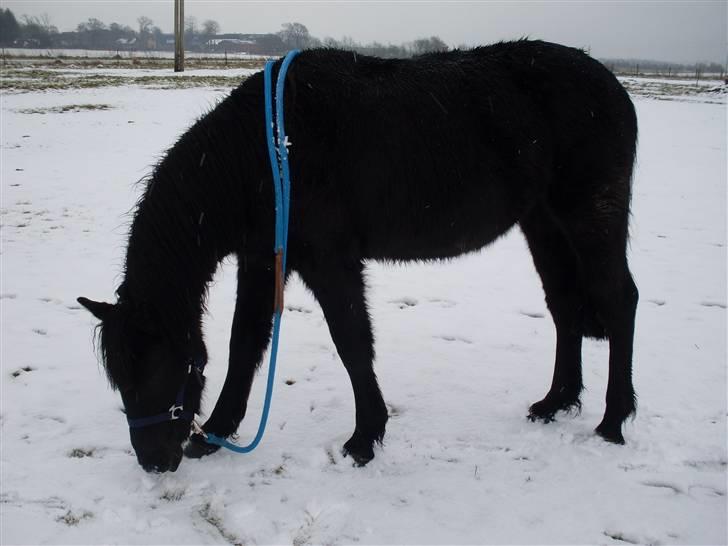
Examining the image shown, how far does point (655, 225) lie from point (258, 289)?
6.04 metres

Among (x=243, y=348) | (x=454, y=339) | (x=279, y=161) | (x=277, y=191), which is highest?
(x=279, y=161)

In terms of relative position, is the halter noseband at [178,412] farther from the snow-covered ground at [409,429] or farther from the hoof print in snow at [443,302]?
the hoof print in snow at [443,302]

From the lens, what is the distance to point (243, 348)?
2930 millimetres

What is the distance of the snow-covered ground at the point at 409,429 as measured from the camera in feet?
7.83

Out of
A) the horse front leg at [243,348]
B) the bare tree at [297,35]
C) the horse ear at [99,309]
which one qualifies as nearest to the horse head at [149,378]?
the horse ear at [99,309]

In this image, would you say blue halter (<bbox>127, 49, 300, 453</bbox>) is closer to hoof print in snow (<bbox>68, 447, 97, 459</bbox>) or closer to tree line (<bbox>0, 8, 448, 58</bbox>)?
hoof print in snow (<bbox>68, 447, 97, 459</bbox>)

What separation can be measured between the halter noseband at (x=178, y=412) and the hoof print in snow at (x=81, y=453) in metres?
0.59

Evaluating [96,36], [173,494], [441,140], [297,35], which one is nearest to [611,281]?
[441,140]

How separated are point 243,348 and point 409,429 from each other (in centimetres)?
106

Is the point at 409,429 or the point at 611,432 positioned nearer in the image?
the point at 611,432

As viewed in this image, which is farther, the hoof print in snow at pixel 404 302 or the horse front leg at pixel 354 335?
the hoof print in snow at pixel 404 302

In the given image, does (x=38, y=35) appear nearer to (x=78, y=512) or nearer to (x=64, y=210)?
(x=64, y=210)

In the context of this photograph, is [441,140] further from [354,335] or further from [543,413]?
[543,413]

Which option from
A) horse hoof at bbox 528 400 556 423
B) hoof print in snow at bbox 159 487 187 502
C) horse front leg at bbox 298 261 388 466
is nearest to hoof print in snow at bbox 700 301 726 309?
horse hoof at bbox 528 400 556 423
